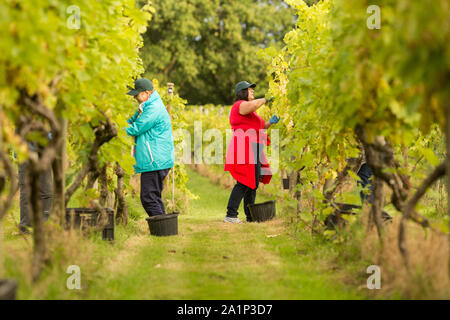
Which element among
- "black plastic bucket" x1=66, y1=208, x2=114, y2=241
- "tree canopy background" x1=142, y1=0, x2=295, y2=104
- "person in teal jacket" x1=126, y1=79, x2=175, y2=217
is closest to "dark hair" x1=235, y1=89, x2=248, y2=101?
"person in teal jacket" x1=126, y1=79, x2=175, y2=217

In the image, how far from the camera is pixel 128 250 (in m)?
5.76

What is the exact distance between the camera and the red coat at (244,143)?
8066 millimetres

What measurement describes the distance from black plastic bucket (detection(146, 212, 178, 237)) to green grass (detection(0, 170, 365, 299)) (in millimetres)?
181

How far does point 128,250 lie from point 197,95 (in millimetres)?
32887

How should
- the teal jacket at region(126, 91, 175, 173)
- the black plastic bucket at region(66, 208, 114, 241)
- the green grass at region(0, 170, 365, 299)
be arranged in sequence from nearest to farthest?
the green grass at region(0, 170, 365, 299) < the black plastic bucket at region(66, 208, 114, 241) < the teal jacket at region(126, 91, 175, 173)

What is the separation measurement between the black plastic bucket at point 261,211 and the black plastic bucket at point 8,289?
4979mm

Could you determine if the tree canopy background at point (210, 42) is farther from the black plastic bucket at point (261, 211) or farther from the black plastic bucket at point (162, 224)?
the black plastic bucket at point (162, 224)

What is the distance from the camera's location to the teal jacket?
6.95 meters

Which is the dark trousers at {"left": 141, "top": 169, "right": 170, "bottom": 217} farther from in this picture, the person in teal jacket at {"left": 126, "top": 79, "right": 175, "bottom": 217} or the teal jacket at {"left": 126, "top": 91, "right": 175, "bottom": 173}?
the teal jacket at {"left": 126, "top": 91, "right": 175, "bottom": 173}

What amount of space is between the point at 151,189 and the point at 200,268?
2215mm

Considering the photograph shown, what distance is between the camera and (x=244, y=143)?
8.09 meters

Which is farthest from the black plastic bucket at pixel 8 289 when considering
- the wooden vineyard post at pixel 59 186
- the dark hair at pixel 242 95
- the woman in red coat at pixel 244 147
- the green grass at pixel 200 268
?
the dark hair at pixel 242 95

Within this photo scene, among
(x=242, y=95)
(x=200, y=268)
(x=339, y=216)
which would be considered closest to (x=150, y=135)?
(x=242, y=95)

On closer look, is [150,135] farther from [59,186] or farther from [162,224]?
[59,186]
